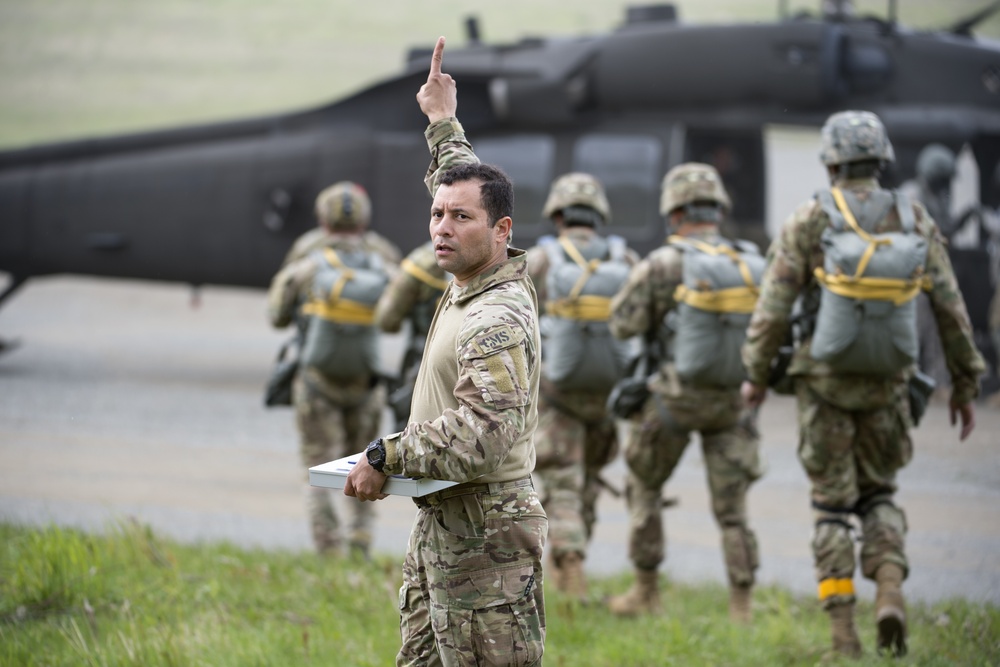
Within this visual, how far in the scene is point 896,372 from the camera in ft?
15.6

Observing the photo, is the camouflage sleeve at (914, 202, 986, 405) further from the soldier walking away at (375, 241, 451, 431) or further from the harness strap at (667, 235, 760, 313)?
the soldier walking away at (375, 241, 451, 431)

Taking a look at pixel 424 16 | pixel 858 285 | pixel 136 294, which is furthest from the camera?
pixel 424 16

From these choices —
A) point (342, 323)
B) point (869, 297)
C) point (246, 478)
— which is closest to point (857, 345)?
point (869, 297)

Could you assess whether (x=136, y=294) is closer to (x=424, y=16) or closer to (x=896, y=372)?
(x=424, y=16)

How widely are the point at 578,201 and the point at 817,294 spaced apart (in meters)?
1.48

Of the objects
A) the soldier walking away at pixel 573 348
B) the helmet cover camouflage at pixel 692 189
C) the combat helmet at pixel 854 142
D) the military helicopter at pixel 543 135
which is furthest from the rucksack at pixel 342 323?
the military helicopter at pixel 543 135

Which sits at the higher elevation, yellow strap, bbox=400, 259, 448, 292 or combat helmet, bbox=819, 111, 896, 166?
combat helmet, bbox=819, 111, 896, 166

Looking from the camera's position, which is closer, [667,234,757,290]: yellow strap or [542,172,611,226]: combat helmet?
[667,234,757,290]: yellow strap

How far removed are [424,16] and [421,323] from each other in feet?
119

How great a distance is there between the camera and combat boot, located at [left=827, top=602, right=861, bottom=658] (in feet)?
15.7

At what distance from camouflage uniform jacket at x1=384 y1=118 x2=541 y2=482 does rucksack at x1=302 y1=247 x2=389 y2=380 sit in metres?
3.44

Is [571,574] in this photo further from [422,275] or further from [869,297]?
[869,297]

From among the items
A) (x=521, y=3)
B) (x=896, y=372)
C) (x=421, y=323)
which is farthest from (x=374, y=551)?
(x=521, y=3)

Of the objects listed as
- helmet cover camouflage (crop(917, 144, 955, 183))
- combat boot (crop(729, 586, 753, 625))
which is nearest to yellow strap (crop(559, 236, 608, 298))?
combat boot (crop(729, 586, 753, 625))
